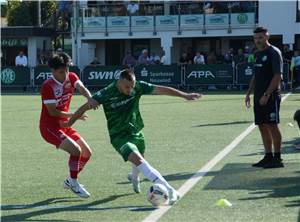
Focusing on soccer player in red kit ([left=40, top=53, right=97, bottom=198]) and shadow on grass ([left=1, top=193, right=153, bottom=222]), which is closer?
shadow on grass ([left=1, top=193, right=153, bottom=222])

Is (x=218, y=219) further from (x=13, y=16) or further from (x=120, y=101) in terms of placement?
(x=13, y=16)

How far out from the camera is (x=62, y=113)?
8086 mm

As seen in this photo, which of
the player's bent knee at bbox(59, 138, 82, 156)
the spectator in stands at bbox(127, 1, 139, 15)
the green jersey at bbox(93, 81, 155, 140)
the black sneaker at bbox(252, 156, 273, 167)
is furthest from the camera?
the spectator in stands at bbox(127, 1, 139, 15)

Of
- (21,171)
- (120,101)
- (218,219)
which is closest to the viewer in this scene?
(218,219)

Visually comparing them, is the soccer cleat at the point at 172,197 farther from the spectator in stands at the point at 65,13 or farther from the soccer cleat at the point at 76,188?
the spectator in stands at the point at 65,13

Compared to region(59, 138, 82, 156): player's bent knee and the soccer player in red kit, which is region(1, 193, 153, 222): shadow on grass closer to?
the soccer player in red kit

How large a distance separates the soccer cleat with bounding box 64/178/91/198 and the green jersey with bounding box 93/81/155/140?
29.4 inches

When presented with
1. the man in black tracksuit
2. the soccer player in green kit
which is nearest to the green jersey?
the soccer player in green kit

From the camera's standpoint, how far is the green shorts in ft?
24.8

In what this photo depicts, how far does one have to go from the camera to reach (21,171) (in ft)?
32.9

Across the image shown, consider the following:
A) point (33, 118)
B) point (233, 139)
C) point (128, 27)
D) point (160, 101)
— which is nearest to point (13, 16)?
point (128, 27)

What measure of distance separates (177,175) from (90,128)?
688 centimetres

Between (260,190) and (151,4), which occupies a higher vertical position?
(151,4)

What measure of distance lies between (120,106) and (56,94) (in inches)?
36.1
